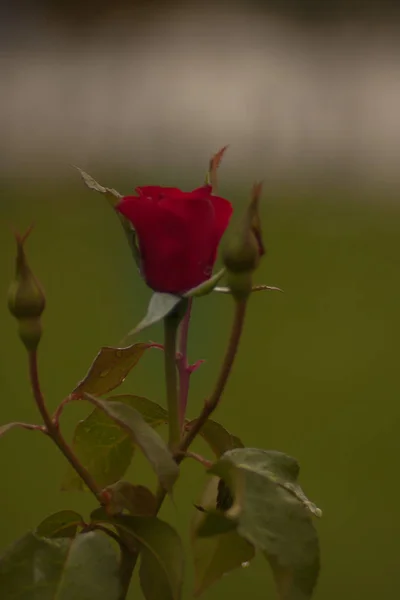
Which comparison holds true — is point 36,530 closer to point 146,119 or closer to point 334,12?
point 146,119

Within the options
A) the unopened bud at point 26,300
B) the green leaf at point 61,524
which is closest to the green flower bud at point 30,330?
the unopened bud at point 26,300

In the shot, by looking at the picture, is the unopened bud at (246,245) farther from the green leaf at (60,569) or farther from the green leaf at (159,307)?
the green leaf at (60,569)

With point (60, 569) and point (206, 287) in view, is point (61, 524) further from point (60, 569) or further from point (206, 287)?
point (206, 287)

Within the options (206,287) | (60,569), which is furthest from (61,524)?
(206,287)

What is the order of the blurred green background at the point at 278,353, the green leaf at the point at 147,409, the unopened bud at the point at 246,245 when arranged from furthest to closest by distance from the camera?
the blurred green background at the point at 278,353
the green leaf at the point at 147,409
the unopened bud at the point at 246,245

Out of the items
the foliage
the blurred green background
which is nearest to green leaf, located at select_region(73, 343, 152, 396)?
the foliage

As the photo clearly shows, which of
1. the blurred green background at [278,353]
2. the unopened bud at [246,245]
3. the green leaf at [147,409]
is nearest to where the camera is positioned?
the unopened bud at [246,245]

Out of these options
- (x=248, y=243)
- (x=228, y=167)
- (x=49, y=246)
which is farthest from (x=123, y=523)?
(x=228, y=167)
